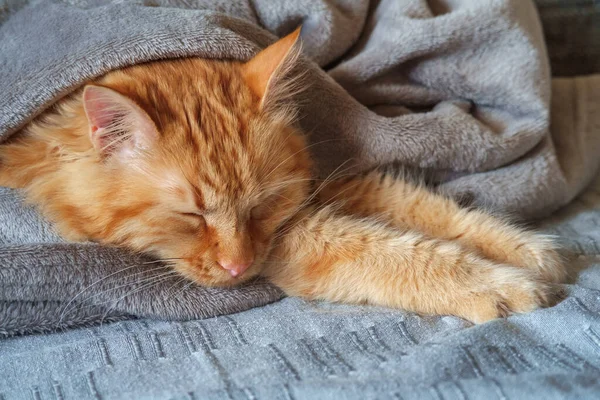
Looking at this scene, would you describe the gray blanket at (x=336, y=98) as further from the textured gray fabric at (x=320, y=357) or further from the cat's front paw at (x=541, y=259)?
the cat's front paw at (x=541, y=259)

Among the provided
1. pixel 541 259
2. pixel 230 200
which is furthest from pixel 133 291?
pixel 541 259

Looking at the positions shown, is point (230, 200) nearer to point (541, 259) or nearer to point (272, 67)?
point (272, 67)

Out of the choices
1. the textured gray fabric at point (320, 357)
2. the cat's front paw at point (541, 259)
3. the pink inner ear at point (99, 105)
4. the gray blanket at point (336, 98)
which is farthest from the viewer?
the cat's front paw at point (541, 259)

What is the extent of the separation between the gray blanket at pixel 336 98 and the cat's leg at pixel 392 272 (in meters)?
0.09

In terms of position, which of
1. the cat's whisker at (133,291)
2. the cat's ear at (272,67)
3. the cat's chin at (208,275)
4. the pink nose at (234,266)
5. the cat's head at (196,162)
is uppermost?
the cat's ear at (272,67)

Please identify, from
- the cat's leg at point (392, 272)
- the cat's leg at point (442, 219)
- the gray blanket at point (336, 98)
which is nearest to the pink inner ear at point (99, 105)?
the gray blanket at point (336, 98)

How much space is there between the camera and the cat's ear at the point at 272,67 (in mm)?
1117

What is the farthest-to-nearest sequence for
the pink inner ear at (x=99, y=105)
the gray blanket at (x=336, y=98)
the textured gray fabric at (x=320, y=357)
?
the gray blanket at (x=336, y=98)
the pink inner ear at (x=99, y=105)
the textured gray fabric at (x=320, y=357)

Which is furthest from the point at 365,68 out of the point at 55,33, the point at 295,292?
the point at 55,33

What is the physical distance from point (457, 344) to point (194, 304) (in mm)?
491

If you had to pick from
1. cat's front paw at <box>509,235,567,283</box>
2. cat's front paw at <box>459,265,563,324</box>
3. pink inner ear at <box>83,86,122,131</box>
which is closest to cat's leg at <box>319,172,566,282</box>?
cat's front paw at <box>509,235,567,283</box>

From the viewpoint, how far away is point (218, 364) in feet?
2.96

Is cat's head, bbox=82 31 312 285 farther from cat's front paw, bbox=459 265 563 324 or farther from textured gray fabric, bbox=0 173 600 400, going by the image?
cat's front paw, bbox=459 265 563 324

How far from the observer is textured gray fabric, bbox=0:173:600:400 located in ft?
2.64
